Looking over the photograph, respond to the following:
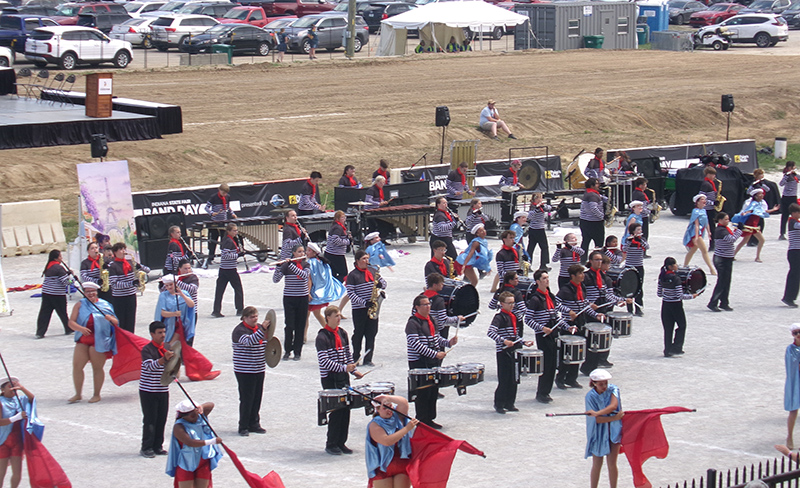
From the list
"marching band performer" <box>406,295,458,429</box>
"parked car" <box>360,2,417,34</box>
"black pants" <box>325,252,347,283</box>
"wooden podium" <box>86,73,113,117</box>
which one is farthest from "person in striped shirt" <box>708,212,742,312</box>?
"parked car" <box>360,2,417,34</box>

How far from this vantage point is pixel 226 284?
57.6 ft

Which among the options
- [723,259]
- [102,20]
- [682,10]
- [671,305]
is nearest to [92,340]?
[671,305]

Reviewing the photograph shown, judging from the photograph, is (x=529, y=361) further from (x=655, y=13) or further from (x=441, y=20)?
(x=655, y=13)

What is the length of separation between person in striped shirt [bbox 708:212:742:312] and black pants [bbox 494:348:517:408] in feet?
19.9

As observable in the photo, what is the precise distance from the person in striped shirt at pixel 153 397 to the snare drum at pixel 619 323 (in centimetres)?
584

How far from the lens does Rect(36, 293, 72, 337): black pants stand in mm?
16172

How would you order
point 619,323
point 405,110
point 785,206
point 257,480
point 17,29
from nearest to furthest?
point 257,480 < point 619,323 < point 785,206 < point 405,110 < point 17,29

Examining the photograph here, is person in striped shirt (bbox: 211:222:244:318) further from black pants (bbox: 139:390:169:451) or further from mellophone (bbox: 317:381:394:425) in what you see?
mellophone (bbox: 317:381:394:425)

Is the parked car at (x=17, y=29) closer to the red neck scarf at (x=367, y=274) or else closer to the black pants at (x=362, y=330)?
the red neck scarf at (x=367, y=274)

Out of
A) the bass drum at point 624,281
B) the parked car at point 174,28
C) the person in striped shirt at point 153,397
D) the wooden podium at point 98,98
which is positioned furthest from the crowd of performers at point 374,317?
the parked car at point 174,28

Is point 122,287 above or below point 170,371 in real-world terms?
above

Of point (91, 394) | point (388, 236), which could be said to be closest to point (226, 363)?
point (91, 394)

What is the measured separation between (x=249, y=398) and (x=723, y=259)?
878 centimetres

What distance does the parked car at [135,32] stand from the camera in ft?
158
